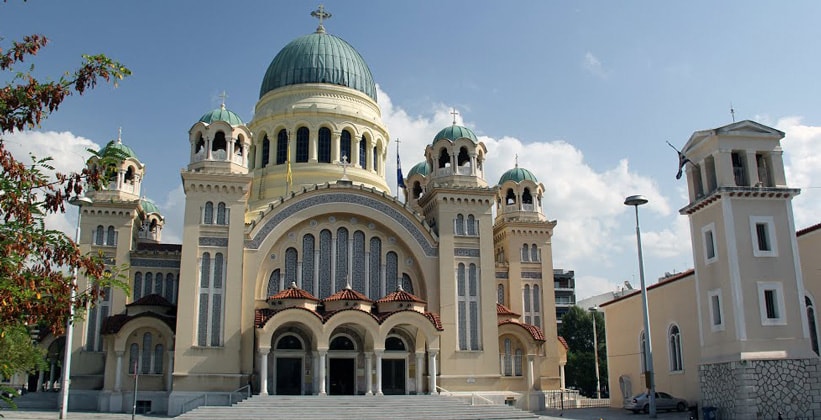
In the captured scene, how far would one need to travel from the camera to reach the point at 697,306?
33469 millimetres

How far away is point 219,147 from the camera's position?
39188 millimetres

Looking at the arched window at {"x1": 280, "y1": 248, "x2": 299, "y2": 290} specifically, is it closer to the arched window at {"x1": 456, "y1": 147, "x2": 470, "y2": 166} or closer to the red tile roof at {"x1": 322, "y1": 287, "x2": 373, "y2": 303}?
the red tile roof at {"x1": 322, "y1": 287, "x2": 373, "y2": 303}

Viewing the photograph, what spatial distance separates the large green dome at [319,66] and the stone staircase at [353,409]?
20.6 m

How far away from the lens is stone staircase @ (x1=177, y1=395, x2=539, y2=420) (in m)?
31.0

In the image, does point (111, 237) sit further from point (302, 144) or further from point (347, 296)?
point (347, 296)

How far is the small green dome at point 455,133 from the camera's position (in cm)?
4200

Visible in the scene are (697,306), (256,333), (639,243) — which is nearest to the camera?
(639,243)

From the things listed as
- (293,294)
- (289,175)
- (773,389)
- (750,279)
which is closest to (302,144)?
(289,175)

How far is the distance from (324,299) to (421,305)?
4.60m

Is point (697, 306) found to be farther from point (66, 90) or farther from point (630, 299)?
point (66, 90)

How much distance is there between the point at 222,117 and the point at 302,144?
21.4 ft

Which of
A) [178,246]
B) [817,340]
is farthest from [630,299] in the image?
[178,246]

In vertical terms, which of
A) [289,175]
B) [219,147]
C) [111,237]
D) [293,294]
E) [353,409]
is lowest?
[353,409]

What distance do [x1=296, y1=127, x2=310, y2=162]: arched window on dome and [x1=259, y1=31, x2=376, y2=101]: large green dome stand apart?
3.34 m
